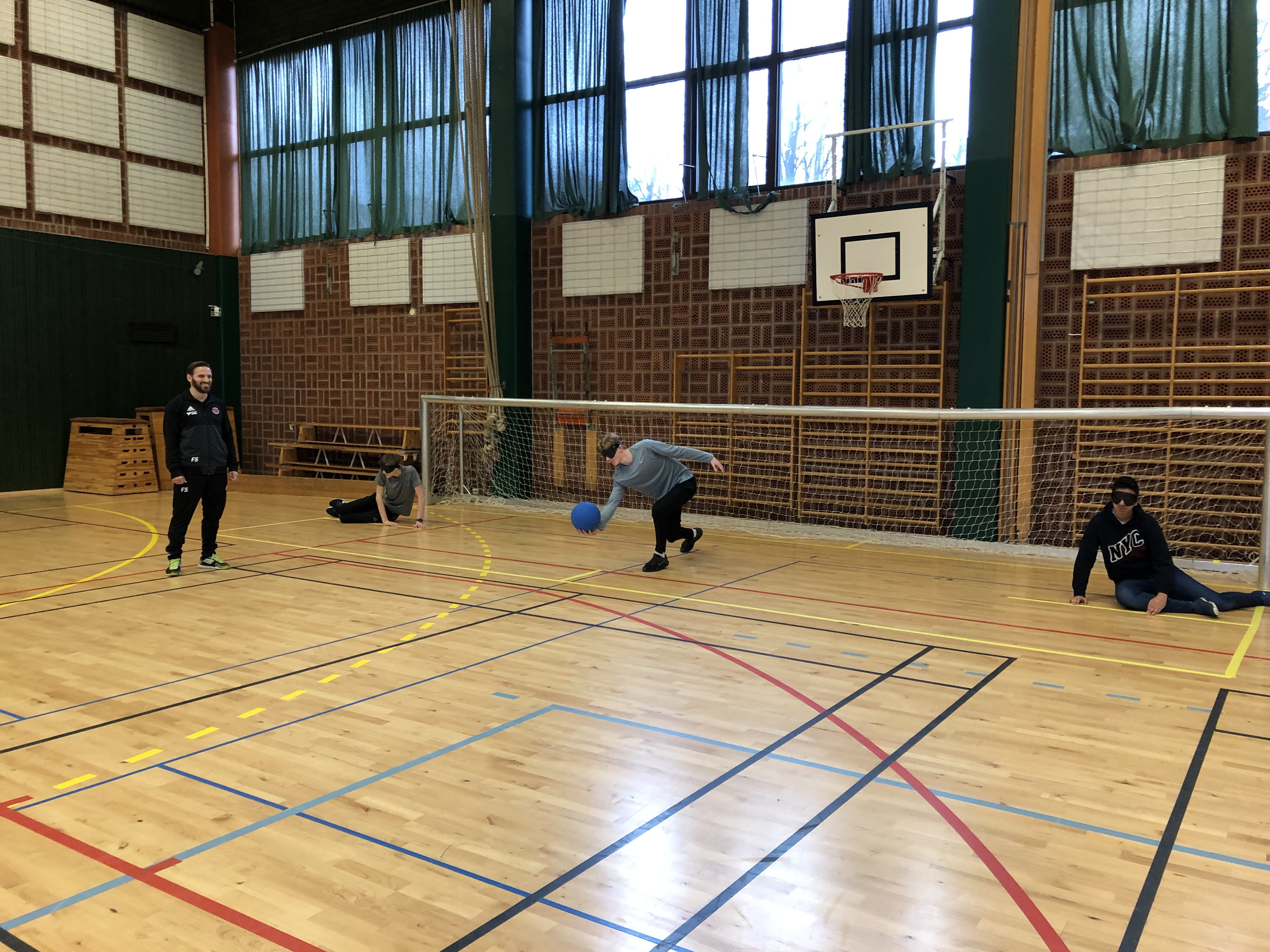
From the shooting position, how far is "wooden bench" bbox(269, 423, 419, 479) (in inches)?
616

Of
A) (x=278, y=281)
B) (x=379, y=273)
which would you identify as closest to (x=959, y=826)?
(x=379, y=273)

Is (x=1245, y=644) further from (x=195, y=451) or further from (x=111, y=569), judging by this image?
(x=111, y=569)

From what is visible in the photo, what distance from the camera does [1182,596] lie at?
7090 millimetres

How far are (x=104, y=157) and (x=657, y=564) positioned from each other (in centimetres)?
1324

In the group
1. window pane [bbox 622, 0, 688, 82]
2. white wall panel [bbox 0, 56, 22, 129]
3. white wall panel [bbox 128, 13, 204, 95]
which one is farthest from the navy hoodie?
white wall panel [bbox 128, 13, 204, 95]

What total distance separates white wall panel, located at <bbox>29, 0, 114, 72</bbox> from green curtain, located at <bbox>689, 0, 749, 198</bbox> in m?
10.3

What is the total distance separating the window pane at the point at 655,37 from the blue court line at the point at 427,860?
37.9 ft

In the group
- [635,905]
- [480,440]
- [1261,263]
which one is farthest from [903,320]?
[635,905]

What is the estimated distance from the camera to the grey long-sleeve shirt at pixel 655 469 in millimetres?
8820

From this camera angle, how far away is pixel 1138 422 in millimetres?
9805

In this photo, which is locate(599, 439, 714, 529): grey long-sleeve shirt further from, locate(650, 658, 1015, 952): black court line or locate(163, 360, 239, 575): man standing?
locate(650, 658, 1015, 952): black court line

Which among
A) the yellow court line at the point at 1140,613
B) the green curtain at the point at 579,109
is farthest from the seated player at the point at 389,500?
the yellow court line at the point at 1140,613

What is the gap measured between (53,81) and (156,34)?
2307 millimetres

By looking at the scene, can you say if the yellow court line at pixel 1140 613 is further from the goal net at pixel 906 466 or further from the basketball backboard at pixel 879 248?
the basketball backboard at pixel 879 248
